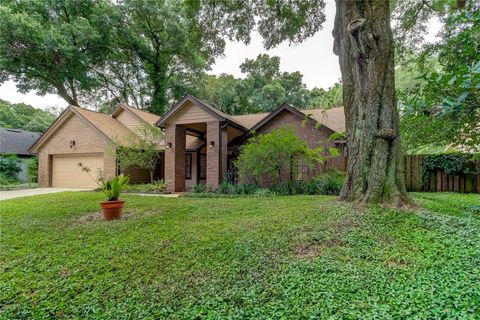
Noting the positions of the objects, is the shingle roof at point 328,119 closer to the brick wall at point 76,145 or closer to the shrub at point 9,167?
the brick wall at point 76,145

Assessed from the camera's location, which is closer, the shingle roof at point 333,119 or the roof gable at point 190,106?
the roof gable at point 190,106

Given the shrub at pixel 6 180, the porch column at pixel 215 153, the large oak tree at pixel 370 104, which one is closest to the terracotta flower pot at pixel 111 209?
the large oak tree at pixel 370 104

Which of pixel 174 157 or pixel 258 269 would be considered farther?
pixel 174 157

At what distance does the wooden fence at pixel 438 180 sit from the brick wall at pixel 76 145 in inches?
612

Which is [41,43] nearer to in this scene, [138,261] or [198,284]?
[138,261]

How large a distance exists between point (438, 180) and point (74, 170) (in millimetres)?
20085

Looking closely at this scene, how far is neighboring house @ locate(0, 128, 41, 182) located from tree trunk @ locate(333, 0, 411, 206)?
71.6ft

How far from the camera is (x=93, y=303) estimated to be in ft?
8.53

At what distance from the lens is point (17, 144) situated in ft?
66.2

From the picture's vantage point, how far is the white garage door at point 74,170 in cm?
1495

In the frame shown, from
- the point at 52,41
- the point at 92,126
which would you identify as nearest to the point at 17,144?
the point at 52,41

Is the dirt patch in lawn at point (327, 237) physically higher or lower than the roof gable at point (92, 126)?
lower

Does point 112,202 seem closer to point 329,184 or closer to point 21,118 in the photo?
point 329,184

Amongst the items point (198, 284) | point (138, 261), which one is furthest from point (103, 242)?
point (198, 284)
